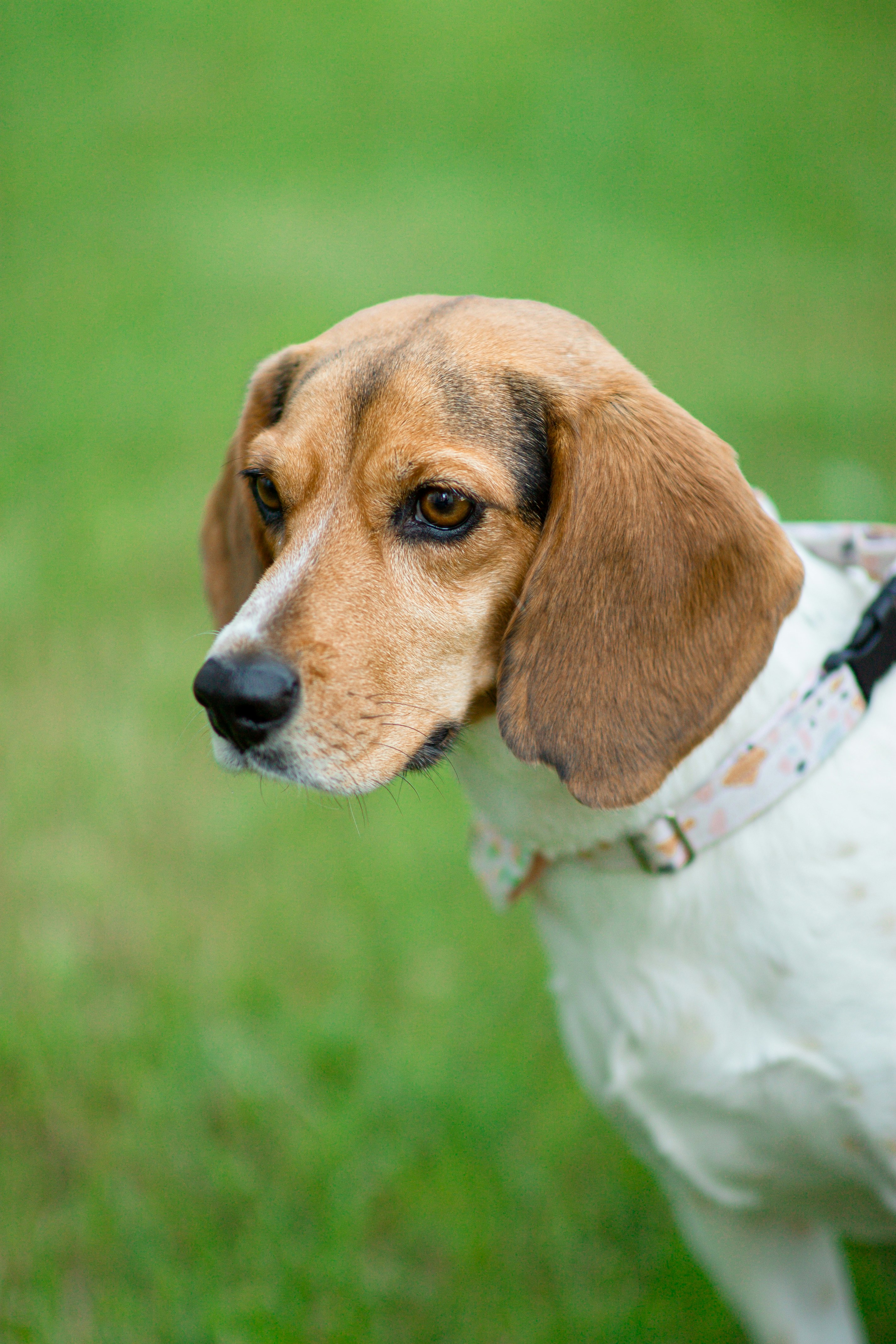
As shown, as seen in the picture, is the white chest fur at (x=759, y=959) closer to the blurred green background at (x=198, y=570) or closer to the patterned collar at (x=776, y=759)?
the patterned collar at (x=776, y=759)

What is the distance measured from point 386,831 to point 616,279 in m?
8.55

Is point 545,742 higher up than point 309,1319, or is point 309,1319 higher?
point 545,742

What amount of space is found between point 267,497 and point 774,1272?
7.55ft

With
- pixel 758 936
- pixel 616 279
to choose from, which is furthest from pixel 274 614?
pixel 616 279

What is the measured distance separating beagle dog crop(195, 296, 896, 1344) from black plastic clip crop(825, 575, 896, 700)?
73mm

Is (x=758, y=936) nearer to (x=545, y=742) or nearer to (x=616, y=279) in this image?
(x=545, y=742)

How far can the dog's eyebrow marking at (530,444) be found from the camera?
7.49ft

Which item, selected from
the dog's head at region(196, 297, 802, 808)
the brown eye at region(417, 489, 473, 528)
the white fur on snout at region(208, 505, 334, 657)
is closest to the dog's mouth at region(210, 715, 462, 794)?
the dog's head at region(196, 297, 802, 808)

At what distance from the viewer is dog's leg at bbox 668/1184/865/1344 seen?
2689mm

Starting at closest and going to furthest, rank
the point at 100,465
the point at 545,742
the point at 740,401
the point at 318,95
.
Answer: the point at 545,742 → the point at 100,465 → the point at 740,401 → the point at 318,95

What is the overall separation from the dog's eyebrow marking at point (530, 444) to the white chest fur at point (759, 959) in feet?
1.71

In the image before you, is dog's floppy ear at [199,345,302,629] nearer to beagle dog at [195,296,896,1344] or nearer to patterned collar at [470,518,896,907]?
beagle dog at [195,296,896,1344]

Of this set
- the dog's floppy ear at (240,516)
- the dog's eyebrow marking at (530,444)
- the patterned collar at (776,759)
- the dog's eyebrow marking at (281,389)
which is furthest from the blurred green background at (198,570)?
the dog's eyebrow marking at (281,389)

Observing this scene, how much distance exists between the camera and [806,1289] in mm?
2762
